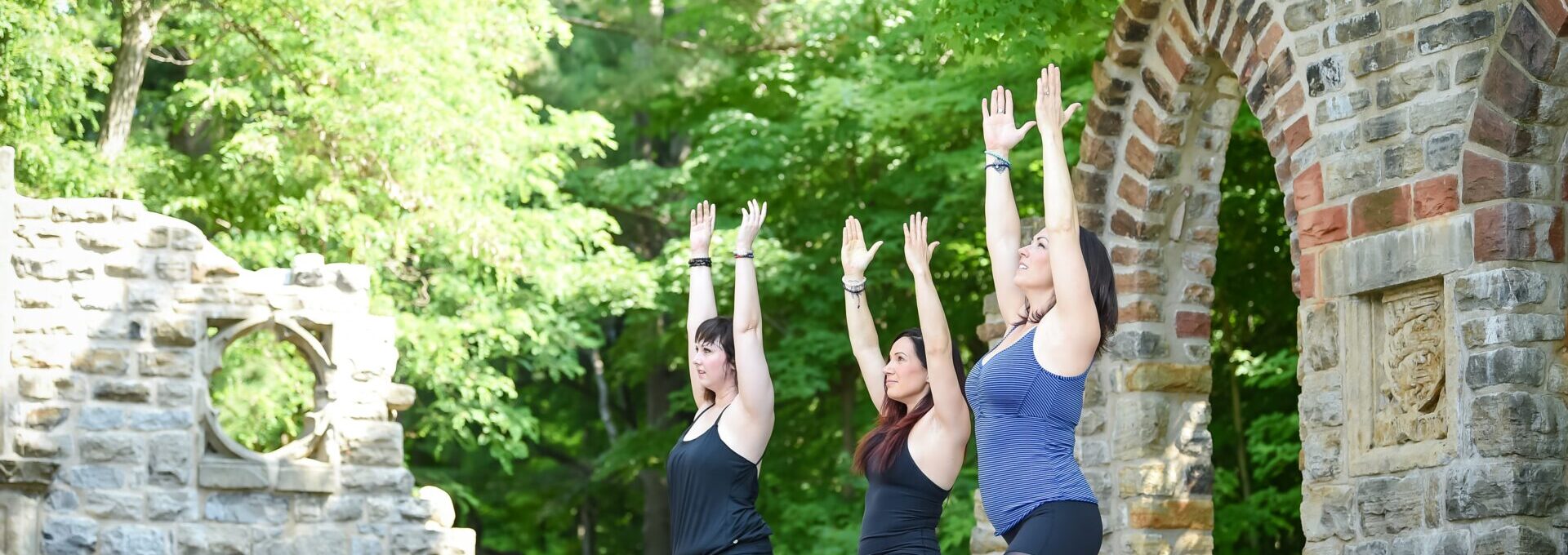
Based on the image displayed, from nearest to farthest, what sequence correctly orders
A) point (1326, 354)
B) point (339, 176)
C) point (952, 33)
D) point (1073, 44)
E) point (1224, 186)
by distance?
point (1326, 354) → point (952, 33) → point (1073, 44) → point (339, 176) → point (1224, 186)

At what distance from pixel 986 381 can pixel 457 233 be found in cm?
959

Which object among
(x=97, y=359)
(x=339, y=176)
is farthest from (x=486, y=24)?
(x=97, y=359)

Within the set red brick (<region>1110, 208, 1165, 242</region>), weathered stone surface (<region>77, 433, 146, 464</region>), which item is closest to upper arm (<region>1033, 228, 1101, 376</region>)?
red brick (<region>1110, 208, 1165, 242</region>)

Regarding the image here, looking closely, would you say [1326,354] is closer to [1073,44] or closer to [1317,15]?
[1317,15]

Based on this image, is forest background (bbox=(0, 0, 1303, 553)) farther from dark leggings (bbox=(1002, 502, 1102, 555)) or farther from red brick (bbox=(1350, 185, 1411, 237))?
dark leggings (bbox=(1002, 502, 1102, 555))

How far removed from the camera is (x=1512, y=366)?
5098mm

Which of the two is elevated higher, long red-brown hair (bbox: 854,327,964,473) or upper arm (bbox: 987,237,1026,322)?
upper arm (bbox: 987,237,1026,322)

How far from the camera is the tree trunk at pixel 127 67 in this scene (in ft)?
41.5

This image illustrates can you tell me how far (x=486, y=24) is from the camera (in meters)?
13.4

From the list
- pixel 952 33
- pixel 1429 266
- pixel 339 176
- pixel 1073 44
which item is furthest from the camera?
pixel 339 176

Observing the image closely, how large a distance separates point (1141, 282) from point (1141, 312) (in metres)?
0.12

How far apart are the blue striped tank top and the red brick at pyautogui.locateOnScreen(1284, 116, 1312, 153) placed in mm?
2342

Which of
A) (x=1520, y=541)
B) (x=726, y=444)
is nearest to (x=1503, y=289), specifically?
(x=1520, y=541)

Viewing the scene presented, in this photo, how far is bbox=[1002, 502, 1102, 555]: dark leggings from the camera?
3.79 metres
